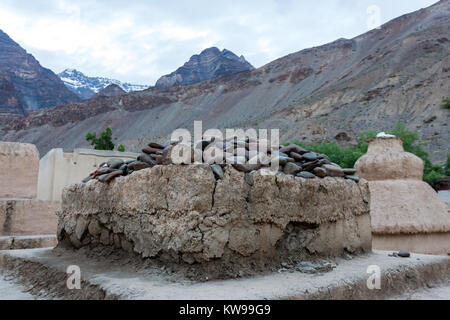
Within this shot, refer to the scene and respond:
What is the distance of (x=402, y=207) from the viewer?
6164 millimetres

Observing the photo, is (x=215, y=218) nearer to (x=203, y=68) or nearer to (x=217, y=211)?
(x=217, y=211)

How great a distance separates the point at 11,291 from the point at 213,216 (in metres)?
1.70

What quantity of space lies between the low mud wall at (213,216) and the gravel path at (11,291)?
0.61m

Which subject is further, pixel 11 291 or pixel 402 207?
pixel 402 207

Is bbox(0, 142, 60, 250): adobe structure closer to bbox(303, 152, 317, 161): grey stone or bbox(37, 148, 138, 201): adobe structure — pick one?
bbox(37, 148, 138, 201): adobe structure

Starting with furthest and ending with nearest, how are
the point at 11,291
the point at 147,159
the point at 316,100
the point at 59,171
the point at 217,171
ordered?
1. the point at 316,100
2. the point at 59,171
3. the point at 147,159
4. the point at 11,291
5. the point at 217,171

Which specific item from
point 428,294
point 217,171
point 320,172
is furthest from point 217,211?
point 428,294

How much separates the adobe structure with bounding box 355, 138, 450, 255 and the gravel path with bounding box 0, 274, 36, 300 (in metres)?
5.04

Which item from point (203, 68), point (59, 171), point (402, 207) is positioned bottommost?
point (402, 207)

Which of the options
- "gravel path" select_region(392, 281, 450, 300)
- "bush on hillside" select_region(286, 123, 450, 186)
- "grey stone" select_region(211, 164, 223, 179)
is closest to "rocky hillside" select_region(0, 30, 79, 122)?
"bush on hillside" select_region(286, 123, 450, 186)

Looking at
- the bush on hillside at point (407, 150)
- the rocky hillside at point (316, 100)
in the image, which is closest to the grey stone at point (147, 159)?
the bush on hillside at point (407, 150)

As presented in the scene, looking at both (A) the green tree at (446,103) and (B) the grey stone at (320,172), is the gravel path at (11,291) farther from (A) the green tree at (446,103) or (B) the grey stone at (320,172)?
(A) the green tree at (446,103)

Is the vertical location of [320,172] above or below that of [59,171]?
below

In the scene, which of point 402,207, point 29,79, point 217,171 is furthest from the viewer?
point 29,79
